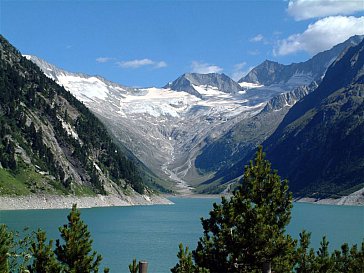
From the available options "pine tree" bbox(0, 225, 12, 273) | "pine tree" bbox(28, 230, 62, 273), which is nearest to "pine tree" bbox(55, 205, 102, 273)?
"pine tree" bbox(28, 230, 62, 273)

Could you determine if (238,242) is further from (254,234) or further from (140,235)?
(140,235)

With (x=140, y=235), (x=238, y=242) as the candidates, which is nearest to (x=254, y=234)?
(x=238, y=242)

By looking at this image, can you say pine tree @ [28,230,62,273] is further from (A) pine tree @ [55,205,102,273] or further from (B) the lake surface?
(B) the lake surface

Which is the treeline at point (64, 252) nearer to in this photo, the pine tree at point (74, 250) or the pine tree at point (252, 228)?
the pine tree at point (74, 250)

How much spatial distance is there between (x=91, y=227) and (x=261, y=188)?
353 ft

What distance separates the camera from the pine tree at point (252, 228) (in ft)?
100

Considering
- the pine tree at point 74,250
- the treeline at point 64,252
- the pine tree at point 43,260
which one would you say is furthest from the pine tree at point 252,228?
the pine tree at point 43,260

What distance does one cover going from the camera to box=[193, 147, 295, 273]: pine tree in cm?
3061

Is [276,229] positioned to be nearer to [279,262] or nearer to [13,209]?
[279,262]

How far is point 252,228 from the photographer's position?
100ft

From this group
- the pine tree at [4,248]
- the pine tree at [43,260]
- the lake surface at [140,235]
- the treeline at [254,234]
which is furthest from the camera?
the lake surface at [140,235]

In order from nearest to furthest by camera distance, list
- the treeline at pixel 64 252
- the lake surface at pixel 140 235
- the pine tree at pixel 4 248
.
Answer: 1. the pine tree at pixel 4 248
2. the treeline at pixel 64 252
3. the lake surface at pixel 140 235

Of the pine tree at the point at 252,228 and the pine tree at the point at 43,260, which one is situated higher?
the pine tree at the point at 252,228

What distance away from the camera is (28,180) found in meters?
180
